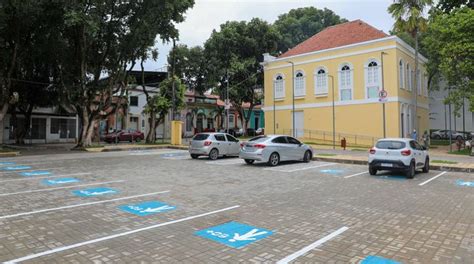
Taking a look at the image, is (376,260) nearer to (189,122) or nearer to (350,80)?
(350,80)

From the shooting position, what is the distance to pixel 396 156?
13031 mm

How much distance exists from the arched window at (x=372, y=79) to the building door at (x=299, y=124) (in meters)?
7.72

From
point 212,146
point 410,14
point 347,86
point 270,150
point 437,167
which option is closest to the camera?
point 270,150

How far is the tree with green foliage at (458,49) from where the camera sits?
24406mm

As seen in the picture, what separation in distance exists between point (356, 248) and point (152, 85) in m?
45.3

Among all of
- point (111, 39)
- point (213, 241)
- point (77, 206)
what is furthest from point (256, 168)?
point (111, 39)

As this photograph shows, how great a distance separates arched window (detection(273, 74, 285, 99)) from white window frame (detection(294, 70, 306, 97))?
6.21 feet

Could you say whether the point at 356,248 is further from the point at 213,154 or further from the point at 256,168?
the point at 213,154

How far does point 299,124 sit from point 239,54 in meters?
13.3

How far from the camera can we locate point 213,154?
19.4 m

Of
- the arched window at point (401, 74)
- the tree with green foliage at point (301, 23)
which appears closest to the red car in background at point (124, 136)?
the tree with green foliage at point (301, 23)

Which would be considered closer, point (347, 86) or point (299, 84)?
point (347, 86)

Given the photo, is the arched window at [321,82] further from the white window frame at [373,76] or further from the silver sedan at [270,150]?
the silver sedan at [270,150]

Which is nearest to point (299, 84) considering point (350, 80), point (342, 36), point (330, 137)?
point (350, 80)
